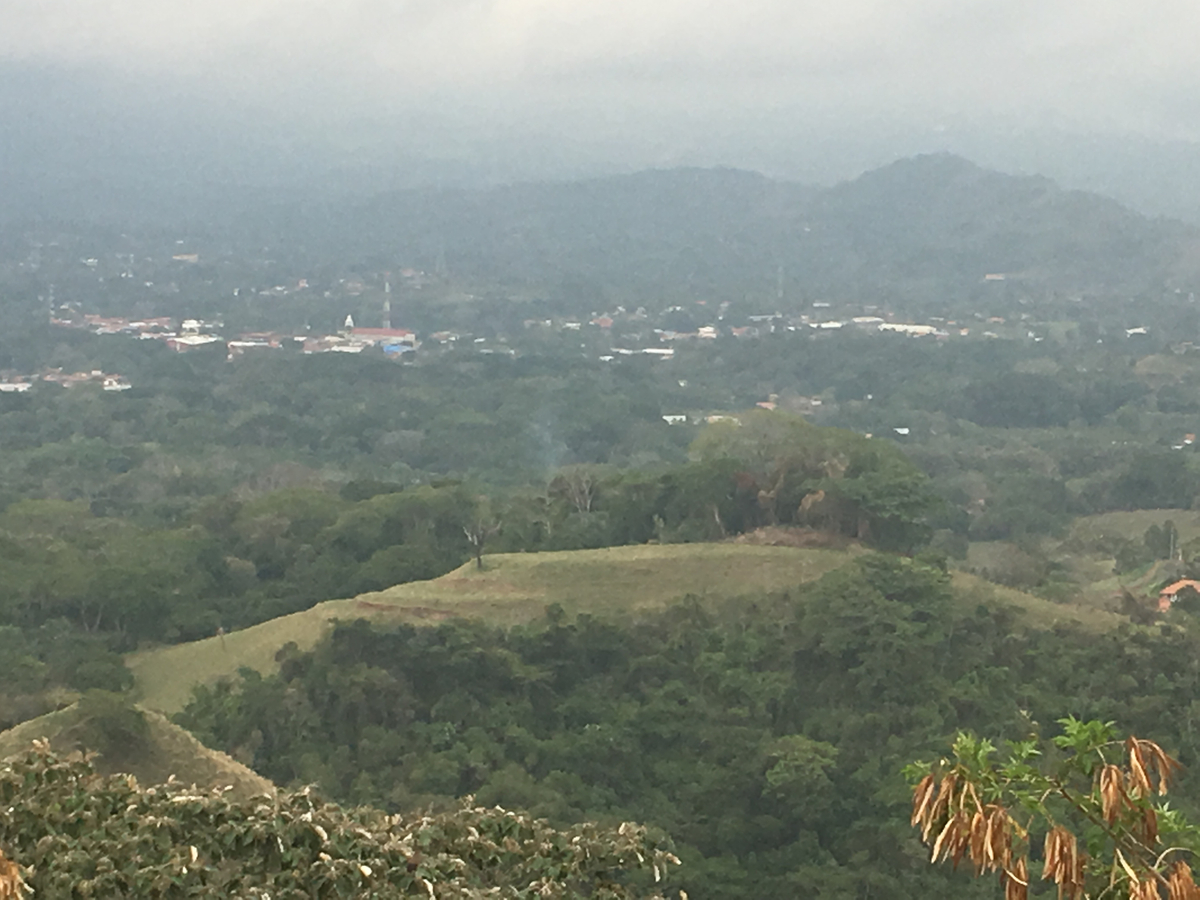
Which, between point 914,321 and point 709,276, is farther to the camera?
point 709,276

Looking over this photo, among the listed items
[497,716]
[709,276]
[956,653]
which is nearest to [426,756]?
[497,716]

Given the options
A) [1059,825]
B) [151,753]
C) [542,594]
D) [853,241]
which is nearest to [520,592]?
[542,594]

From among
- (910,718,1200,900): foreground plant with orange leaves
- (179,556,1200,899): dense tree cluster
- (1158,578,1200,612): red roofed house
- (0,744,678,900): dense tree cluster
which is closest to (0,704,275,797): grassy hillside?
(179,556,1200,899): dense tree cluster

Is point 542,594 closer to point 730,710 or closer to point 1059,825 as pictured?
point 730,710

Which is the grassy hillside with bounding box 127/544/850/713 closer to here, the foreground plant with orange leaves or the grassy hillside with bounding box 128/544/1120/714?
the grassy hillside with bounding box 128/544/1120/714

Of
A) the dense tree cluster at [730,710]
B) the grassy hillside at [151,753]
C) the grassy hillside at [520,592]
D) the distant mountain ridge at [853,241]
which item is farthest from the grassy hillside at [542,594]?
the distant mountain ridge at [853,241]

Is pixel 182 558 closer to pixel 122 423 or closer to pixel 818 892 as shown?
pixel 818 892
